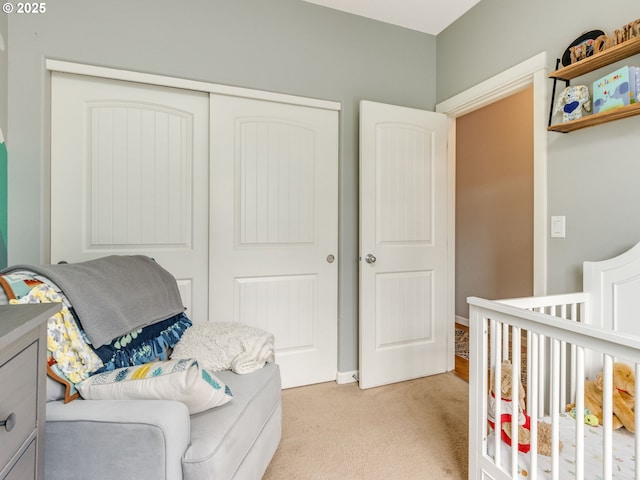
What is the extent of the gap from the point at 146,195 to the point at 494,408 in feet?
6.43

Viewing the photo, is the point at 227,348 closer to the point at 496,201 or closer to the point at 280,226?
the point at 280,226

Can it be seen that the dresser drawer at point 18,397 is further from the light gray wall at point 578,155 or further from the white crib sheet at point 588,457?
the light gray wall at point 578,155

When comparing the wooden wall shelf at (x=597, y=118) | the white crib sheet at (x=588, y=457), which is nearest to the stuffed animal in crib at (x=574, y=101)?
the wooden wall shelf at (x=597, y=118)

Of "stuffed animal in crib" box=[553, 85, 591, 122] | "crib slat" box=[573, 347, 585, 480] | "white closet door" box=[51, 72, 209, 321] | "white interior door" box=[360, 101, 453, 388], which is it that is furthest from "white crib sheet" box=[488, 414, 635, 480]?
"white closet door" box=[51, 72, 209, 321]

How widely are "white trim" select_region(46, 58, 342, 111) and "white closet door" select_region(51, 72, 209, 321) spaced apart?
0.17 ft

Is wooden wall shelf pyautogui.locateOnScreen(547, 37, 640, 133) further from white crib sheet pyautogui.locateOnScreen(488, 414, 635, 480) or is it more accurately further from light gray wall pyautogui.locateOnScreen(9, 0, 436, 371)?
white crib sheet pyautogui.locateOnScreen(488, 414, 635, 480)

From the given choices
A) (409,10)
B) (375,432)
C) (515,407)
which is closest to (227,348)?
(375,432)

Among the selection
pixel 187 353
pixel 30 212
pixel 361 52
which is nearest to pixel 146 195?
pixel 30 212

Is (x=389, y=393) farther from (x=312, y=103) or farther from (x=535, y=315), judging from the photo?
(x=312, y=103)

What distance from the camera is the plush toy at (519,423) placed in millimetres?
1151

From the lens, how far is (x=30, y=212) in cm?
165

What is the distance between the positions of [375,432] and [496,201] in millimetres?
2628

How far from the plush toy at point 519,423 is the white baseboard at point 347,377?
3.72ft

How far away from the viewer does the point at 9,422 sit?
602mm
